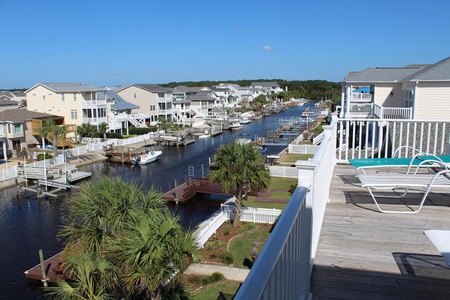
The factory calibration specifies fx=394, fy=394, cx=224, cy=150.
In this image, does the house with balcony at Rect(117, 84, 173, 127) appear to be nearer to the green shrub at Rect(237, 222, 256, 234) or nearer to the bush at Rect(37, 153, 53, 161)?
the bush at Rect(37, 153, 53, 161)

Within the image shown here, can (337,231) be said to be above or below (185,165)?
above

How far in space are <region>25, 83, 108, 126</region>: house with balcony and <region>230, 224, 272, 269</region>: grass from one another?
118 ft

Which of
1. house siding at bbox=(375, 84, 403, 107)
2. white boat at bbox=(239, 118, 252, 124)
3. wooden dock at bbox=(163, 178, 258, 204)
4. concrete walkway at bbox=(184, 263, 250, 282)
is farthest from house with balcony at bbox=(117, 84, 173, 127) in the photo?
concrete walkway at bbox=(184, 263, 250, 282)

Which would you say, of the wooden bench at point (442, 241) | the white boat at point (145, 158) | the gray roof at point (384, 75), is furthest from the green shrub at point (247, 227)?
the white boat at point (145, 158)

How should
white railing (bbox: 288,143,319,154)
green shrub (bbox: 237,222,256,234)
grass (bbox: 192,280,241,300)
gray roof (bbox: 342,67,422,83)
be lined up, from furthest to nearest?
white railing (bbox: 288,143,319,154) → gray roof (bbox: 342,67,422,83) → green shrub (bbox: 237,222,256,234) → grass (bbox: 192,280,241,300)

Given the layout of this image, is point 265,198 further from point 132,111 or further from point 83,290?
point 132,111

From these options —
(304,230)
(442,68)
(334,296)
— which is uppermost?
(442,68)

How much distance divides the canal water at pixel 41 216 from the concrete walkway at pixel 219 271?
4338mm

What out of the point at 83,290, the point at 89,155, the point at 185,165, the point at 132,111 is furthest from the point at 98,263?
the point at 132,111

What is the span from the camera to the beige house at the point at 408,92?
66.4 feet

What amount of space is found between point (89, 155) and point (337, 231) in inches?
1553

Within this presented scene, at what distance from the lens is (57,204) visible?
87.0 ft

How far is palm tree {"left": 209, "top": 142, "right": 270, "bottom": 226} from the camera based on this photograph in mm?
19766

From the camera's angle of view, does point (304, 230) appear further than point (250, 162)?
No
